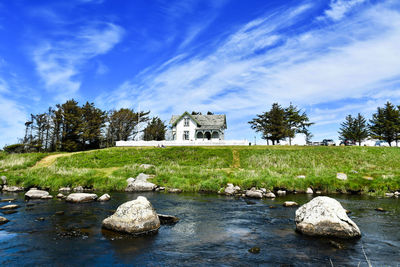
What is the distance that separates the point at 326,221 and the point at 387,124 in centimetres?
7492

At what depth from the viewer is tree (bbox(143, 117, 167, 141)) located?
87375mm

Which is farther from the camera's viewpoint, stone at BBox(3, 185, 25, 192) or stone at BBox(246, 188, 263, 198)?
→ stone at BBox(3, 185, 25, 192)

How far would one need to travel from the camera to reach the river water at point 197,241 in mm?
7633

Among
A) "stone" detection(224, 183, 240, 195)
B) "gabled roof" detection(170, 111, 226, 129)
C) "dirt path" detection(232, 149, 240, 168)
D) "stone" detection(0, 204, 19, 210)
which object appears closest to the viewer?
"stone" detection(0, 204, 19, 210)

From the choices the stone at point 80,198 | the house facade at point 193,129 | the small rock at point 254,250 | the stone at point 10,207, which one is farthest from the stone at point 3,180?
the house facade at point 193,129

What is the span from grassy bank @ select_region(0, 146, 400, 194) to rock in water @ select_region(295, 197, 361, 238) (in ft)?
36.9

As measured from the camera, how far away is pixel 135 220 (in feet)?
33.5

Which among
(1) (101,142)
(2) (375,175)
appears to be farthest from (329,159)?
(1) (101,142)

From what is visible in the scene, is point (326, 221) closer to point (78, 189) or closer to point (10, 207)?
point (10, 207)

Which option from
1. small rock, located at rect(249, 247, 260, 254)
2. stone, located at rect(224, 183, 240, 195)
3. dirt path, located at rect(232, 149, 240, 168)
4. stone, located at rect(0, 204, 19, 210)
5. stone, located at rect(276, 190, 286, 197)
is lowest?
stone, located at rect(276, 190, 286, 197)

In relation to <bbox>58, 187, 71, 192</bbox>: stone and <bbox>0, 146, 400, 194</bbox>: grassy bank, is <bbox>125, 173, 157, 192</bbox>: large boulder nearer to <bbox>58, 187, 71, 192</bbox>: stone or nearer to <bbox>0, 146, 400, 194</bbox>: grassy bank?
<bbox>0, 146, 400, 194</bbox>: grassy bank

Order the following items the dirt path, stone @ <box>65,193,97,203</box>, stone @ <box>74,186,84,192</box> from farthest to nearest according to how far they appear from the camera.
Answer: the dirt path, stone @ <box>74,186,84,192</box>, stone @ <box>65,193,97,203</box>

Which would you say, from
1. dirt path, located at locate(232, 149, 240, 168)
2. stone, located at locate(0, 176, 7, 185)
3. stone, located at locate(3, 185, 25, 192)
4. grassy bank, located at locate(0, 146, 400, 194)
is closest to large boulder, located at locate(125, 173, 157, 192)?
grassy bank, located at locate(0, 146, 400, 194)

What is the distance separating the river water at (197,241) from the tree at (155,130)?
7375cm
